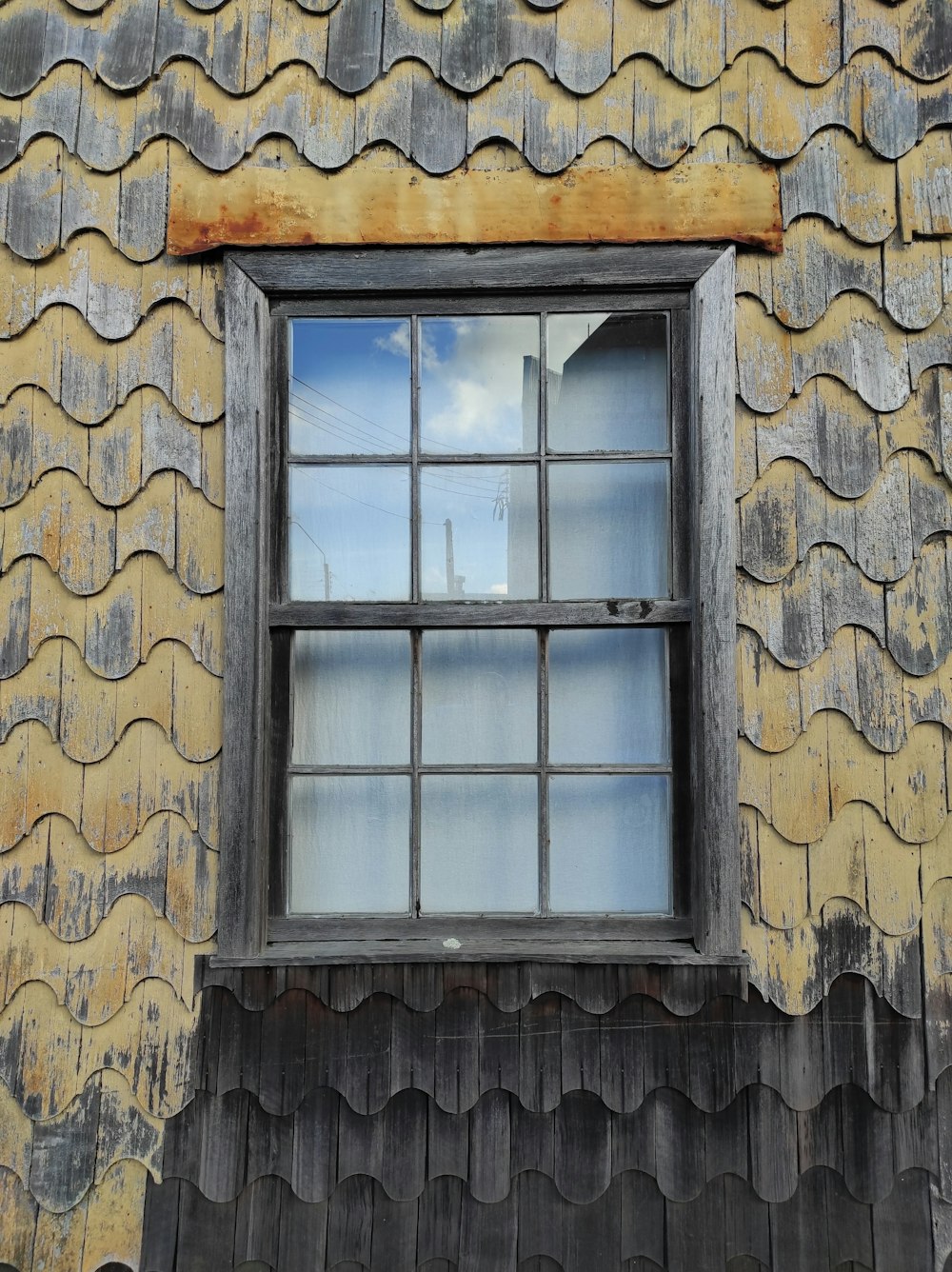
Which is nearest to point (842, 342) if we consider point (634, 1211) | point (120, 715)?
point (120, 715)

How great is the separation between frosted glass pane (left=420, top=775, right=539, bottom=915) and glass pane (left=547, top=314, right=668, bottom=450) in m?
0.87

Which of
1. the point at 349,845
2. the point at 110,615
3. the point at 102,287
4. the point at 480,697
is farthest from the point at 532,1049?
the point at 102,287

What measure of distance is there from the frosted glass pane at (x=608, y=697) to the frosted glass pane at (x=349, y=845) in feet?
1.42

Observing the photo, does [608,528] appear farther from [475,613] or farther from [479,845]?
[479,845]

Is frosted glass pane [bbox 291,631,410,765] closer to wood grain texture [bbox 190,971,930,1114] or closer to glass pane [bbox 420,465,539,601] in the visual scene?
glass pane [bbox 420,465,539,601]

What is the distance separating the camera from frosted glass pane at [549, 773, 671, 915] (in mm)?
2271

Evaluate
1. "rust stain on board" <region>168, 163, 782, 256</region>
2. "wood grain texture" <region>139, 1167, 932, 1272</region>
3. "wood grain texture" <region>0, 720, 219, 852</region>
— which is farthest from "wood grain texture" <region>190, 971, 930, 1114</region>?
"rust stain on board" <region>168, 163, 782, 256</region>

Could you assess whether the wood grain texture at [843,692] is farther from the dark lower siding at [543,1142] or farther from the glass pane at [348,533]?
the glass pane at [348,533]

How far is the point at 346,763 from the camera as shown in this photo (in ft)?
7.57

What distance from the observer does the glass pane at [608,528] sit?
7.61 ft

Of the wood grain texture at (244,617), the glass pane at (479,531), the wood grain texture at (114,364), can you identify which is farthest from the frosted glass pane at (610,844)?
the wood grain texture at (114,364)

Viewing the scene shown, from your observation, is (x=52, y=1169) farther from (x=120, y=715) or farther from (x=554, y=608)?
(x=554, y=608)

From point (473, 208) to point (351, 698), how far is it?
4.02 feet

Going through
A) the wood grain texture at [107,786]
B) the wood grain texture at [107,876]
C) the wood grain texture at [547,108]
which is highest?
the wood grain texture at [547,108]
